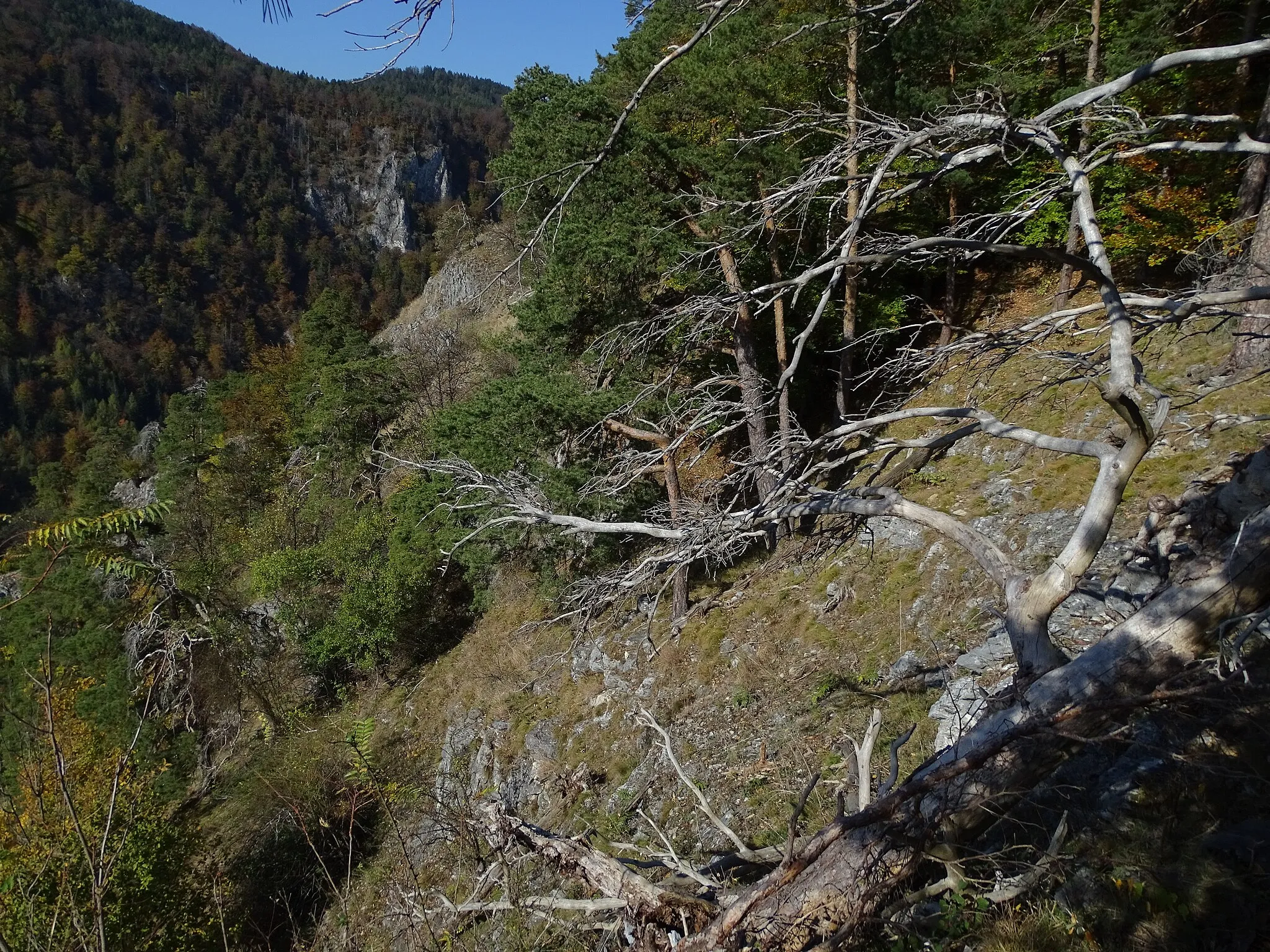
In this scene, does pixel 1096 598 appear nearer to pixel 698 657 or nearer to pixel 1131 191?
pixel 698 657

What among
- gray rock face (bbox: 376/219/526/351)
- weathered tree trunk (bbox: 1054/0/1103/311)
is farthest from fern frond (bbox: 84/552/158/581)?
gray rock face (bbox: 376/219/526/351)

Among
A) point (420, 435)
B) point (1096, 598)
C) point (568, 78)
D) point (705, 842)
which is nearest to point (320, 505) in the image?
point (420, 435)

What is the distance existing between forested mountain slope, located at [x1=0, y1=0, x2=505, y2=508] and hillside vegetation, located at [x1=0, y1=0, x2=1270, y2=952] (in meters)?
46.7

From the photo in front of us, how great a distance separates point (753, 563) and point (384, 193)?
402ft

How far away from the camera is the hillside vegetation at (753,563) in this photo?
2650 mm

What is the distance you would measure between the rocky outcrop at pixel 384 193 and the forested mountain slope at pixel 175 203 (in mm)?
314

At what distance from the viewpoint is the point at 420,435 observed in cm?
2181

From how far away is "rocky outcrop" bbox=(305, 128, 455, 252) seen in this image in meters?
110

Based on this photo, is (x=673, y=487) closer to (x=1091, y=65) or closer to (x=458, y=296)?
(x=1091, y=65)

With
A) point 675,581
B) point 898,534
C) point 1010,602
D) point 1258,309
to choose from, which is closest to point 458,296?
point 675,581

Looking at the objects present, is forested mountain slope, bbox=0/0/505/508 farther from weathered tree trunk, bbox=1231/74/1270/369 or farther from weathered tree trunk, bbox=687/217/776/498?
weathered tree trunk, bbox=1231/74/1270/369

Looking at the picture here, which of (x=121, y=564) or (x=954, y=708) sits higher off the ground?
(x=121, y=564)

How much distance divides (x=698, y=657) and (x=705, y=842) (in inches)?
133

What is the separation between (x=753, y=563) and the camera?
11609 mm
